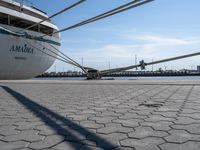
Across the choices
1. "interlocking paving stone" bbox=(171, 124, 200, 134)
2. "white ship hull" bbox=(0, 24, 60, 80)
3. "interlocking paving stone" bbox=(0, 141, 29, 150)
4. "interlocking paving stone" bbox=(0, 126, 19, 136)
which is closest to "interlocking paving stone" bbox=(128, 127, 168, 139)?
"interlocking paving stone" bbox=(171, 124, 200, 134)

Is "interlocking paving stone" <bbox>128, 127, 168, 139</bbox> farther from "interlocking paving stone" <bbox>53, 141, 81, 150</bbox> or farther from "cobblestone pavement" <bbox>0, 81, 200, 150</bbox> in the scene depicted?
"interlocking paving stone" <bbox>53, 141, 81, 150</bbox>

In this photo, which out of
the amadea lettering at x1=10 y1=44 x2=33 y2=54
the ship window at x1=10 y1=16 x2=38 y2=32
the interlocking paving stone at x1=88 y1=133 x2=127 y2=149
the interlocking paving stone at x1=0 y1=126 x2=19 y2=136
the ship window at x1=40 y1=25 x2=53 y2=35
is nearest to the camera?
the interlocking paving stone at x1=88 y1=133 x2=127 y2=149

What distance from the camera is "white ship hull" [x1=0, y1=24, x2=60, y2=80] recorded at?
39.8 ft

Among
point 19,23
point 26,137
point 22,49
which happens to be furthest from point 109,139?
point 19,23

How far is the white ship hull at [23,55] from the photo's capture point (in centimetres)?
1212

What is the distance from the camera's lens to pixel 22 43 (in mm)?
13156

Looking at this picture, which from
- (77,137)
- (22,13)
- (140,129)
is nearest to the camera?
(77,137)

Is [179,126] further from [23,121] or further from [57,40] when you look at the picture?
[57,40]

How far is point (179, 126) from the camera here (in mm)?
2592

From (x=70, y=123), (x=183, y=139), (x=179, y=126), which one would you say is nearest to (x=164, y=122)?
(x=179, y=126)

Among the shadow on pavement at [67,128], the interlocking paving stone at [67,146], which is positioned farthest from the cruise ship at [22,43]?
the interlocking paving stone at [67,146]

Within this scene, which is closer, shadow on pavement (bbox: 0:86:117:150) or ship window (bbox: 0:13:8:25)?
shadow on pavement (bbox: 0:86:117:150)

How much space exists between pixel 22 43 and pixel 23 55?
2.32 ft

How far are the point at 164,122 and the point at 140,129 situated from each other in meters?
0.46
